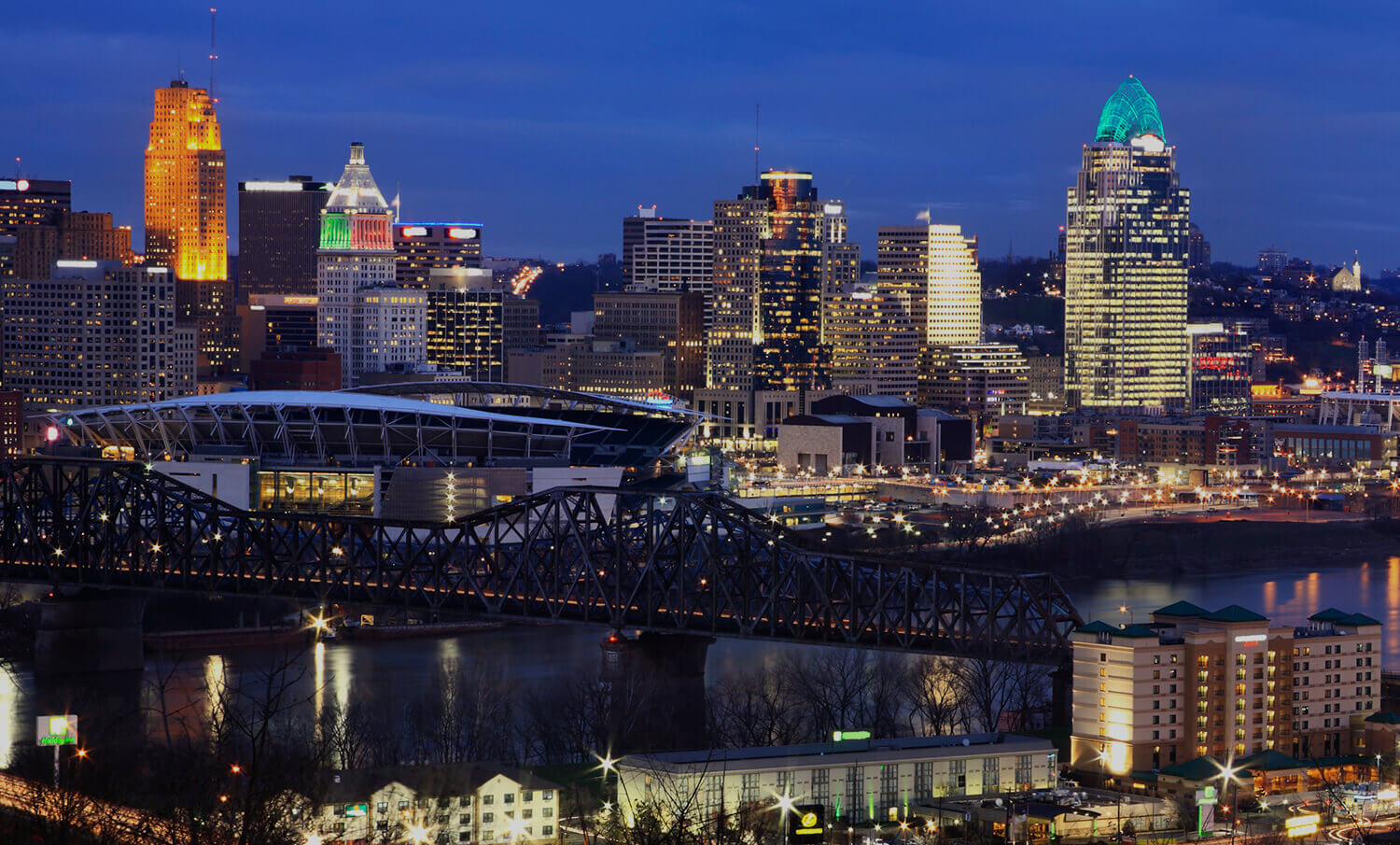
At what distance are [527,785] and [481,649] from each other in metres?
23.8

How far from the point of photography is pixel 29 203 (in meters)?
166

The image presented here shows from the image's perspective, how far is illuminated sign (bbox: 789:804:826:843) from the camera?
35.2 m

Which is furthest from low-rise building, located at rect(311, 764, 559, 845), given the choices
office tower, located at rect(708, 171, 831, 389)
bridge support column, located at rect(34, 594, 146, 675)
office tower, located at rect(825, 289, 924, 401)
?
office tower, located at rect(825, 289, 924, 401)

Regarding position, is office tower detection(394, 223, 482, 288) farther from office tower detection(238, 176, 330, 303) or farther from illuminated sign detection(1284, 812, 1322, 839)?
illuminated sign detection(1284, 812, 1322, 839)

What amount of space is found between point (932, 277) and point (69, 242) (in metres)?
55.8

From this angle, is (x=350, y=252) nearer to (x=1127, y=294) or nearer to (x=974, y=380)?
(x=974, y=380)

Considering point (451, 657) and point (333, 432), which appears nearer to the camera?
point (451, 657)

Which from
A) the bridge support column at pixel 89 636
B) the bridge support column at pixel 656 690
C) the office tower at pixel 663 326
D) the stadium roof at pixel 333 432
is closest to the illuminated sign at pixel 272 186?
the office tower at pixel 663 326

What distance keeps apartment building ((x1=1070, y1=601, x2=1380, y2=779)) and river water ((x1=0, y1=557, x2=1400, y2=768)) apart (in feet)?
39.6

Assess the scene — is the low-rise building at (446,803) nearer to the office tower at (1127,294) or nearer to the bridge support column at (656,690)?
the bridge support column at (656,690)

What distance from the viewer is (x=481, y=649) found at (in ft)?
196

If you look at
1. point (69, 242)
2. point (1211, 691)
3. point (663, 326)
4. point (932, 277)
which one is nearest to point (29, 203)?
point (69, 242)

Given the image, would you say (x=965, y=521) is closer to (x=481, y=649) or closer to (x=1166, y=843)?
(x=481, y=649)

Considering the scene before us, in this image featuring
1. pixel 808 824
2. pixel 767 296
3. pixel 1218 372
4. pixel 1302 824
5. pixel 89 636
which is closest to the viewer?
pixel 808 824
